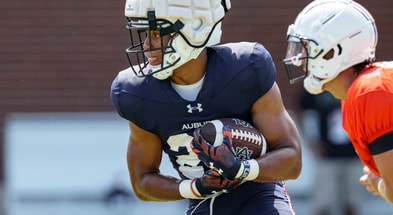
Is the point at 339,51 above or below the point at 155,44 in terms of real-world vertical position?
below

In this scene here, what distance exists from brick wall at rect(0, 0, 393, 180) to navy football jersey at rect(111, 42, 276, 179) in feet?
17.7

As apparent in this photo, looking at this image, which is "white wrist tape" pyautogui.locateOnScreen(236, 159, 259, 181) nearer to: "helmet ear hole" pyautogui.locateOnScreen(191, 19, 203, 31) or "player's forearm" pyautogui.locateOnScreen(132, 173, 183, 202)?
"player's forearm" pyautogui.locateOnScreen(132, 173, 183, 202)

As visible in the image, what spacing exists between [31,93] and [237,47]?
18.7 ft

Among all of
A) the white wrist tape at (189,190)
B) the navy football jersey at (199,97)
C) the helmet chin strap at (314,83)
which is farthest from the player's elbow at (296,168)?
the helmet chin strap at (314,83)

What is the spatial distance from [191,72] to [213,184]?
527mm

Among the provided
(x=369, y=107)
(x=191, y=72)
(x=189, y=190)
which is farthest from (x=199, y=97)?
(x=369, y=107)

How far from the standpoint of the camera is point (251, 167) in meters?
3.94

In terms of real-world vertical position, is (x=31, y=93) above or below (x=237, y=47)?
below

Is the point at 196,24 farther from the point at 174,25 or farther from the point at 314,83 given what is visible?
the point at 314,83

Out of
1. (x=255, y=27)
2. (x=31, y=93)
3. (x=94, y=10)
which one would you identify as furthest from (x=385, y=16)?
(x=31, y=93)

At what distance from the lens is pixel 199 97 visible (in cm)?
413

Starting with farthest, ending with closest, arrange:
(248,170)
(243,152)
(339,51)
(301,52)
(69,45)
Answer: (69,45), (301,52), (339,51), (243,152), (248,170)

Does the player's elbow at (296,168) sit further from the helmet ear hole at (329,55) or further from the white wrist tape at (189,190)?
the helmet ear hole at (329,55)

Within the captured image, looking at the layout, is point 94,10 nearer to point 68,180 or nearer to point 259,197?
point 68,180
